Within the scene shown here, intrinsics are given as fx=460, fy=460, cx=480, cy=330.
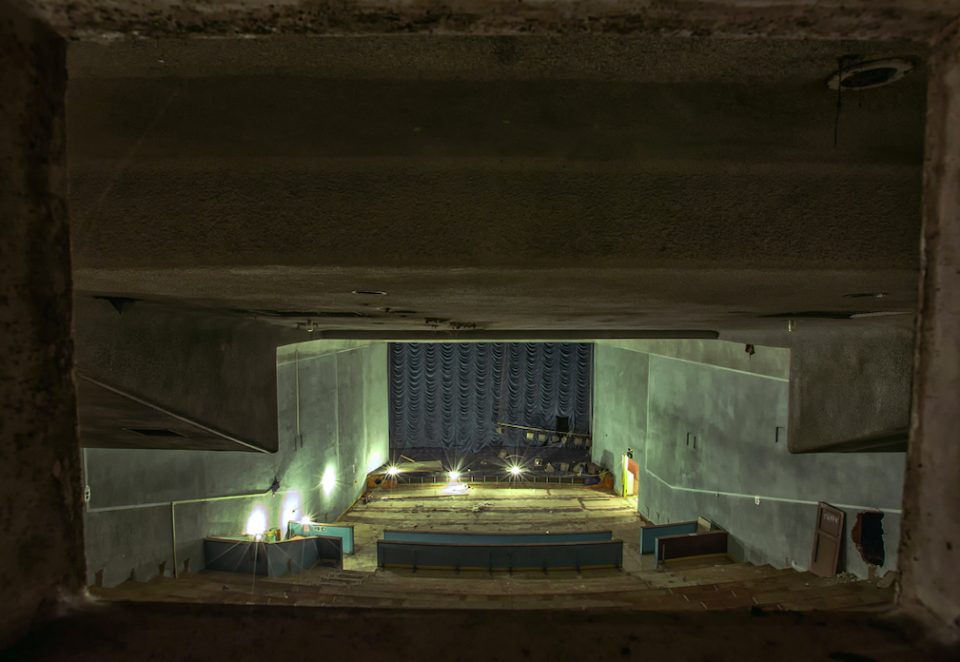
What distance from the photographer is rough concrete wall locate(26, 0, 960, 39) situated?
3.34 ft

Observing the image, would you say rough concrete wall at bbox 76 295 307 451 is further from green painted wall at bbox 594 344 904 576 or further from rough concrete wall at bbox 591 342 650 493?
rough concrete wall at bbox 591 342 650 493

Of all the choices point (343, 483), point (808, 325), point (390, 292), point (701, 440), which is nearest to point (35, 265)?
point (390, 292)

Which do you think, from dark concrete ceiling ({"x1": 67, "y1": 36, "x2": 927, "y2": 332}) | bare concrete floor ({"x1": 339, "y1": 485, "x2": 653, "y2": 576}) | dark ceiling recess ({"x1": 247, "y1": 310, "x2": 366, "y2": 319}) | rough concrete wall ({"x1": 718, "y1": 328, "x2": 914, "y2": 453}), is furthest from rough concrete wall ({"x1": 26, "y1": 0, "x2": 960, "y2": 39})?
bare concrete floor ({"x1": 339, "y1": 485, "x2": 653, "y2": 576})

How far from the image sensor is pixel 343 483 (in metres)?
13.1

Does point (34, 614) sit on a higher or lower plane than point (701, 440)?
higher

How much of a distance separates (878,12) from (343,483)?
1392 cm

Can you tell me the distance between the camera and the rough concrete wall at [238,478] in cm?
650

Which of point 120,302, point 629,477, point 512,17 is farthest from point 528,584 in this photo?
point 512,17

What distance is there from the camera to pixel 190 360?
3943 millimetres

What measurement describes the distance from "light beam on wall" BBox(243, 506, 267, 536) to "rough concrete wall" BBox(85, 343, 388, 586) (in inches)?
3.8

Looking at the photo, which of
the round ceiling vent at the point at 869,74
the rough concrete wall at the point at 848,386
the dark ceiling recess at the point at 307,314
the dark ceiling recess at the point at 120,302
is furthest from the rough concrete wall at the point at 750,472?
the dark ceiling recess at the point at 120,302

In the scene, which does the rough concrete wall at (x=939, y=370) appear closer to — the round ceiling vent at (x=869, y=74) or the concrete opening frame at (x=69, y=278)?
the concrete opening frame at (x=69, y=278)

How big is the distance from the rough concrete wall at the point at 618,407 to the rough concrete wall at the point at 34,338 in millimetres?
12623

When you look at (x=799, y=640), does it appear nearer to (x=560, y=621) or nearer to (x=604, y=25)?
(x=560, y=621)
